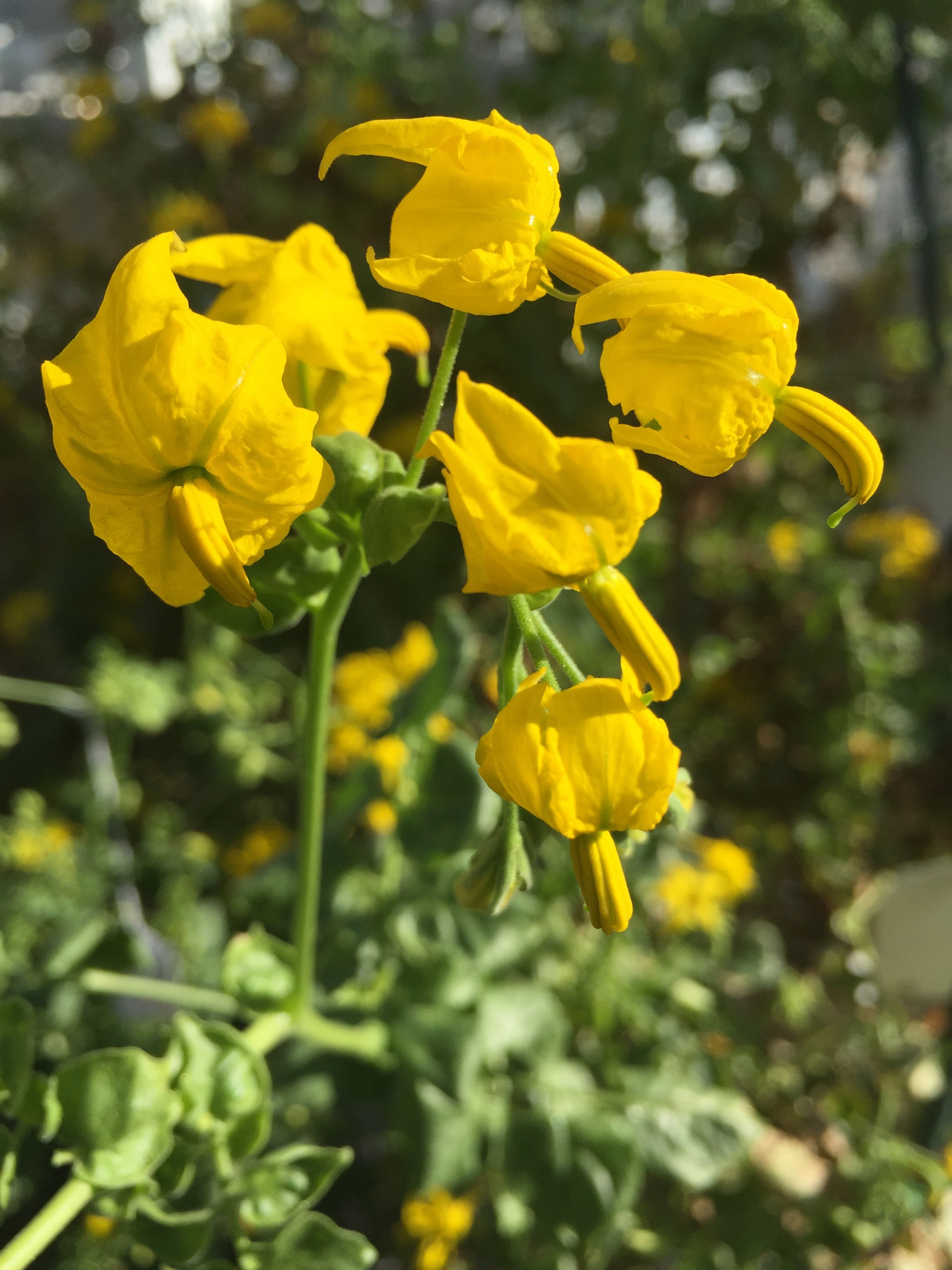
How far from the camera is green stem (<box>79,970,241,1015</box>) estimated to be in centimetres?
→ 65

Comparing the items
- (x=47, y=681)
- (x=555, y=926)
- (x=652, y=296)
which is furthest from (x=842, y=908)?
(x=47, y=681)

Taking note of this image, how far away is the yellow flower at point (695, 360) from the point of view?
1.03ft

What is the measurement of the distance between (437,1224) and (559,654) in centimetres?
80

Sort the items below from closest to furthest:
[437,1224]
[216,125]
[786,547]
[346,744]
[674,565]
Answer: [437,1224], [346,744], [674,565], [786,547], [216,125]

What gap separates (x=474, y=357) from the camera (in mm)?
1734

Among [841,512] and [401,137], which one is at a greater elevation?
[401,137]

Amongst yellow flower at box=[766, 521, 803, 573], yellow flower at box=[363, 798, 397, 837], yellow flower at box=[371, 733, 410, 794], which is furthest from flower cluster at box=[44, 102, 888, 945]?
yellow flower at box=[766, 521, 803, 573]

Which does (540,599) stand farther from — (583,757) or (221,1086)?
(221,1086)

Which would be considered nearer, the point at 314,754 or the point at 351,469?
the point at 351,469

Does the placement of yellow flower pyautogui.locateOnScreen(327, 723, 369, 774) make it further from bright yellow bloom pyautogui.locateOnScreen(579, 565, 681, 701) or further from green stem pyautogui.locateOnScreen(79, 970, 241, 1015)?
bright yellow bloom pyautogui.locateOnScreen(579, 565, 681, 701)

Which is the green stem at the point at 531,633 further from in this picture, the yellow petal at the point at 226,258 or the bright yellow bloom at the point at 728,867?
the bright yellow bloom at the point at 728,867

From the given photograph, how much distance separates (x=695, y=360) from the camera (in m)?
0.31

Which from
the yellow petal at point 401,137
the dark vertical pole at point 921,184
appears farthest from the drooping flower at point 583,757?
the dark vertical pole at point 921,184

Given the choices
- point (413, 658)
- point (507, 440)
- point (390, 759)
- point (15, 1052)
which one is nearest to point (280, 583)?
point (507, 440)
